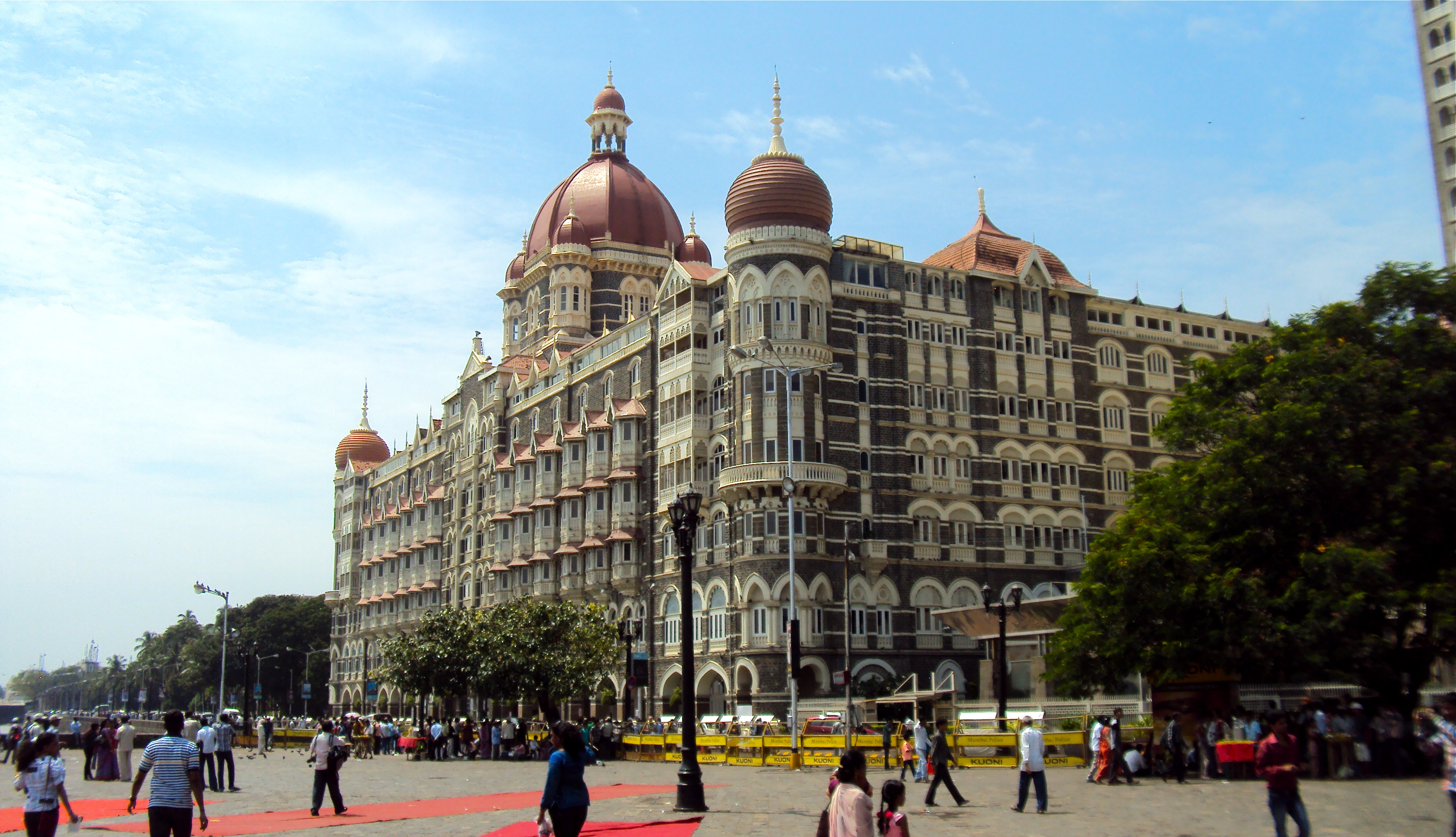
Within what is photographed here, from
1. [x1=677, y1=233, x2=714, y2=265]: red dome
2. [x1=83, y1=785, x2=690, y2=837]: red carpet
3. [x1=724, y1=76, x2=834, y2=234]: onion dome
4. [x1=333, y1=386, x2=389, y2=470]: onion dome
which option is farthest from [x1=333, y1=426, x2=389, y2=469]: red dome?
[x1=83, y1=785, x2=690, y2=837]: red carpet

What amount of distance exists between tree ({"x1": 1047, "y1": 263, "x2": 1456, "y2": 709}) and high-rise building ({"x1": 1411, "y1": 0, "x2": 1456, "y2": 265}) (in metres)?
43.1

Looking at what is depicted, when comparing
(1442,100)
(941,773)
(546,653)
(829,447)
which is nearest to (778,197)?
(829,447)

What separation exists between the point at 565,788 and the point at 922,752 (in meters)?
16.2

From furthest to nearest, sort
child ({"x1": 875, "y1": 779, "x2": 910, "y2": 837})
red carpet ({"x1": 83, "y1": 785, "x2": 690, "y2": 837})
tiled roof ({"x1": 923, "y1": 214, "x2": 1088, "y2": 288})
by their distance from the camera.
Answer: tiled roof ({"x1": 923, "y1": 214, "x2": 1088, "y2": 288}) < red carpet ({"x1": 83, "y1": 785, "x2": 690, "y2": 837}) < child ({"x1": 875, "y1": 779, "x2": 910, "y2": 837})

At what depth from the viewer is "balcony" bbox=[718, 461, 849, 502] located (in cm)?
4953

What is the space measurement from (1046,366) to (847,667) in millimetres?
25407

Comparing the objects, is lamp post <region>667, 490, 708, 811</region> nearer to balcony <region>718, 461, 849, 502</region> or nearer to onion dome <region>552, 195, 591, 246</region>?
balcony <region>718, 461, 849, 502</region>

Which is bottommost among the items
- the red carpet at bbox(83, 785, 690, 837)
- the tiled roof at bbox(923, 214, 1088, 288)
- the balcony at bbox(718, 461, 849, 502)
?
the red carpet at bbox(83, 785, 690, 837)

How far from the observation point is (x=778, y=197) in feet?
168

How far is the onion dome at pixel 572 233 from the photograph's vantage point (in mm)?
75562

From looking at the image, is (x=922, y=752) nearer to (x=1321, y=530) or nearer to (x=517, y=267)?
(x=1321, y=530)

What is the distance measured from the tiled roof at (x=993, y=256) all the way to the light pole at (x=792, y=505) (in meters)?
10.00

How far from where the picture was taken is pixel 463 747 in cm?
4772

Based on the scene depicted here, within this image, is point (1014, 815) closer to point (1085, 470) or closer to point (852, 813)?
point (852, 813)
